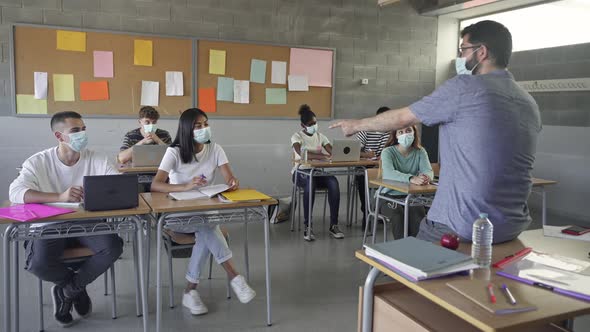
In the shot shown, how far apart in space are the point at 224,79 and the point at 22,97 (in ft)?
7.41

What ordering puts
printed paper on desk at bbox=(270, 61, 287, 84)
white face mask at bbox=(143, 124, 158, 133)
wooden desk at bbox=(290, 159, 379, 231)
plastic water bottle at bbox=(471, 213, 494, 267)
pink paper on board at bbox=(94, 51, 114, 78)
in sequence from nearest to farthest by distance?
1. plastic water bottle at bbox=(471, 213, 494, 267)
2. white face mask at bbox=(143, 124, 158, 133)
3. wooden desk at bbox=(290, 159, 379, 231)
4. pink paper on board at bbox=(94, 51, 114, 78)
5. printed paper on desk at bbox=(270, 61, 287, 84)

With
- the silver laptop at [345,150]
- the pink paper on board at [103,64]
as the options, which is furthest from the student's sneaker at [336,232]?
the pink paper on board at [103,64]

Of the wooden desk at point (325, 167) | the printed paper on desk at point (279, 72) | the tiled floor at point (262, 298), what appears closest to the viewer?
the tiled floor at point (262, 298)

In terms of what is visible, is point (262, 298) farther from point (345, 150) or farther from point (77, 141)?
point (345, 150)

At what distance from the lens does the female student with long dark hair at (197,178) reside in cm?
269

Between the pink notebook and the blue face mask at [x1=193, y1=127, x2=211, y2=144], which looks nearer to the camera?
the pink notebook

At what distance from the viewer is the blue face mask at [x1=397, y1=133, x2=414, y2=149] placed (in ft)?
11.5

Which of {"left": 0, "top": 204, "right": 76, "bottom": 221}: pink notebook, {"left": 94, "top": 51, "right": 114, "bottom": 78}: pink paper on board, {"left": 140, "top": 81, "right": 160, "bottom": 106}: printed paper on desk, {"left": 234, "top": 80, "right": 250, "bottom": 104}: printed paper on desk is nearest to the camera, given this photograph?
{"left": 0, "top": 204, "right": 76, "bottom": 221}: pink notebook

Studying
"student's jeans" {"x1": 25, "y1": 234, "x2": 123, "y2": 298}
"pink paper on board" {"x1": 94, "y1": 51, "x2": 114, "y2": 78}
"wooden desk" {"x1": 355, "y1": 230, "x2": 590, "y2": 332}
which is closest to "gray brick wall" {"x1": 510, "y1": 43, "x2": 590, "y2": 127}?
"wooden desk" {"x1": 355, "y1": 230, "x2": 590, "y2": 332}

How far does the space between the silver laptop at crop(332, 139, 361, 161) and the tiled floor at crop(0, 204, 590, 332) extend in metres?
0.92

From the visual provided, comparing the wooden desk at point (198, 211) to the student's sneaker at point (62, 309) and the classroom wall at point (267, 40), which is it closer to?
the student's sneaker at point (62, 309)

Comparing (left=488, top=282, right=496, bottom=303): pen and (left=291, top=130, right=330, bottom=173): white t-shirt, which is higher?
(left=291, top=130, right=330, bottom=173): white t-shirt

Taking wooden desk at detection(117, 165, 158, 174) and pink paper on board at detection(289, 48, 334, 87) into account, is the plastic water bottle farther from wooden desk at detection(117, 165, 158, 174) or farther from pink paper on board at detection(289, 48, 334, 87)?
pink paper on board at detection(289, 48, 334, 87)

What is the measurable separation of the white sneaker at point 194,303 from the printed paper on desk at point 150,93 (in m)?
3.28
